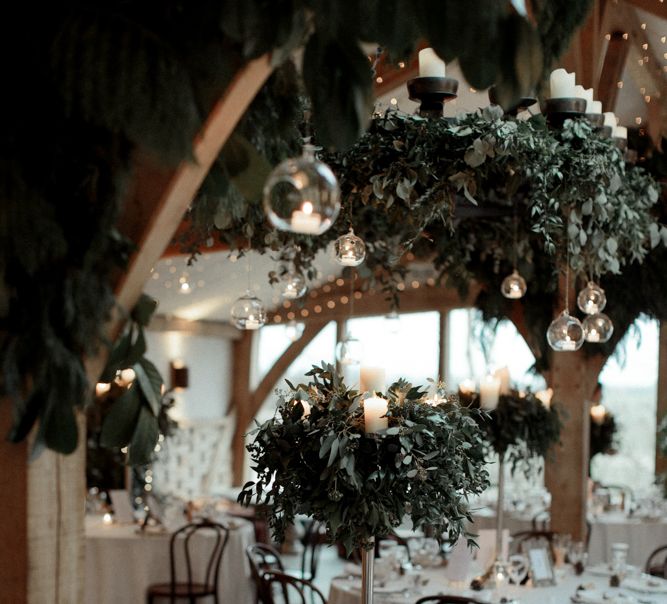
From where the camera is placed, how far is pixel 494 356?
40.2 ft

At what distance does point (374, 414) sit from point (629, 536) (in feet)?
18.8

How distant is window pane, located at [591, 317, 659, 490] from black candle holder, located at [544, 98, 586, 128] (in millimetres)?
7609

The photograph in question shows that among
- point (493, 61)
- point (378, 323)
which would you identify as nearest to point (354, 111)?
point (493, 61)

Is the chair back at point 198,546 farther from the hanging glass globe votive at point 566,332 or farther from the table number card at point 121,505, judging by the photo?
the hanging glass globe votive at point 566,332

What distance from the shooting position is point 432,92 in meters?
4.19

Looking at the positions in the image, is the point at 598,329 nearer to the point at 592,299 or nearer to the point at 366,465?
the point at 592,299

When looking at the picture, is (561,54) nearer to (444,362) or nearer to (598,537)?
(598,537)

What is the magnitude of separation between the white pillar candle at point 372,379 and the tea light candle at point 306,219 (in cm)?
199

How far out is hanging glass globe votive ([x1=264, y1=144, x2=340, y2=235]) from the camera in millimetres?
2047

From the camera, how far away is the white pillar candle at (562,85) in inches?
179

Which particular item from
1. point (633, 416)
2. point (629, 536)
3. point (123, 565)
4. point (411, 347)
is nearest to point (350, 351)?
point (123, 565)

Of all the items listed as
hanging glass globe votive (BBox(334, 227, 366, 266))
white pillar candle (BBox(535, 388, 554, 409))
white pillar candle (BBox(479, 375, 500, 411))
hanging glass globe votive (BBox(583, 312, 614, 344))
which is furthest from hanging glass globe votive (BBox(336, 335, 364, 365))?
white pillar candle (BBox(535, 388, 554, 409))

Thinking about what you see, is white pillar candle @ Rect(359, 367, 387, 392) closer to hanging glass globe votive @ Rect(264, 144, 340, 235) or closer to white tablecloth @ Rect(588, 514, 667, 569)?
hanging glass globe votive @ Rect(264, 144, 340, 235)

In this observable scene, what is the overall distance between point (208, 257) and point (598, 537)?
5.08m
